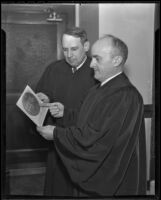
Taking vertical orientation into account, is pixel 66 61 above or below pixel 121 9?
below

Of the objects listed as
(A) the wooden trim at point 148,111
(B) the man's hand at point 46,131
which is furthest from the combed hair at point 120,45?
(B) the man's hand at point 46,131

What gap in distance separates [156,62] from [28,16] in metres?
0.75

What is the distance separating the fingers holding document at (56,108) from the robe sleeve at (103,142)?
3.3 inches

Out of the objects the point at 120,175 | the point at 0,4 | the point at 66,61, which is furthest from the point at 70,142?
the point at 0,4

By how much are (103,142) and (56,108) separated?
1.03 ft

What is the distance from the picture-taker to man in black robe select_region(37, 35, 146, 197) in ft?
5.03

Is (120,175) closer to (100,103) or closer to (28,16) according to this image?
(100,103)

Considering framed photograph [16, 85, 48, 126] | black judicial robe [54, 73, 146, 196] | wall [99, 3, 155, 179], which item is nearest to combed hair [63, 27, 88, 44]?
wall [99, 3, 155, 179]

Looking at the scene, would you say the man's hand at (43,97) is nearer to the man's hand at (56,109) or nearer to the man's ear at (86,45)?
the man's hand at (56,109)

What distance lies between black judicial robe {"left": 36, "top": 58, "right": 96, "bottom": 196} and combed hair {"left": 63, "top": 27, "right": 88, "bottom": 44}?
135 mm

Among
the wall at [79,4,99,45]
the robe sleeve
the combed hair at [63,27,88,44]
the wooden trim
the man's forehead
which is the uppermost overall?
the wall at [79,4,99,45]

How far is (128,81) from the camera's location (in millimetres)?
1574

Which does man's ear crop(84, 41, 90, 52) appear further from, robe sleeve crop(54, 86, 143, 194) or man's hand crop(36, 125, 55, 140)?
man's hand crop(36, 125, 55, 140)

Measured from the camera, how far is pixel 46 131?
1.57 metres
